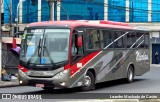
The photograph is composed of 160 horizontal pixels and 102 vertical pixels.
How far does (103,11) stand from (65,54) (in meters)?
50.5

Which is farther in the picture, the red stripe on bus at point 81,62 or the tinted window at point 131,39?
the tinted window at point 131,39

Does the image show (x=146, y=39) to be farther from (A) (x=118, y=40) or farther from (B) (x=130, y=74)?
(A) (x=118, y=40)

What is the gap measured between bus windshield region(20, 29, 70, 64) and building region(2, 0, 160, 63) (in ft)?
148

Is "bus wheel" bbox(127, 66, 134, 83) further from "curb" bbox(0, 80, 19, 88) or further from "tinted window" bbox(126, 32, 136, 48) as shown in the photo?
"curb" bbox(0, 80, 19, 88)

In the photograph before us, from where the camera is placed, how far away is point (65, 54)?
16.8 m

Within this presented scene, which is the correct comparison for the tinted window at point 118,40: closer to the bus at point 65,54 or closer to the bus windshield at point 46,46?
the bus at point 65,54

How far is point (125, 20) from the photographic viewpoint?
65438 millimetres

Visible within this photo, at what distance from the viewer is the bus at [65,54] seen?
16781mm

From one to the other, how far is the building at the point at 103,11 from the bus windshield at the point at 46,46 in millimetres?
45041

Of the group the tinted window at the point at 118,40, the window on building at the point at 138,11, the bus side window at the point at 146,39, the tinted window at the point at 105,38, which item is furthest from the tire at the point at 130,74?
the window on building at the point at 138,11

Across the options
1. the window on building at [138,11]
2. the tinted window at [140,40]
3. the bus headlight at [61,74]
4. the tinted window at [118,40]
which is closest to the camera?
the bus headlight at [61,74]

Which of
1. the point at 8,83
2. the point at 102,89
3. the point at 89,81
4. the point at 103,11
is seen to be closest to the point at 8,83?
the point at 8,83

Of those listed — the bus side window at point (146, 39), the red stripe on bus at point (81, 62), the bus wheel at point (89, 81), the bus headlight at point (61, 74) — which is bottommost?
the bus wheel at point (89, 81)

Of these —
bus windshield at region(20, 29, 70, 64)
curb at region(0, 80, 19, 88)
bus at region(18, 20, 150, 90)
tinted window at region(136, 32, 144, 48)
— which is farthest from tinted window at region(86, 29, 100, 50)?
curb at region(0, 80, 19, 88)
